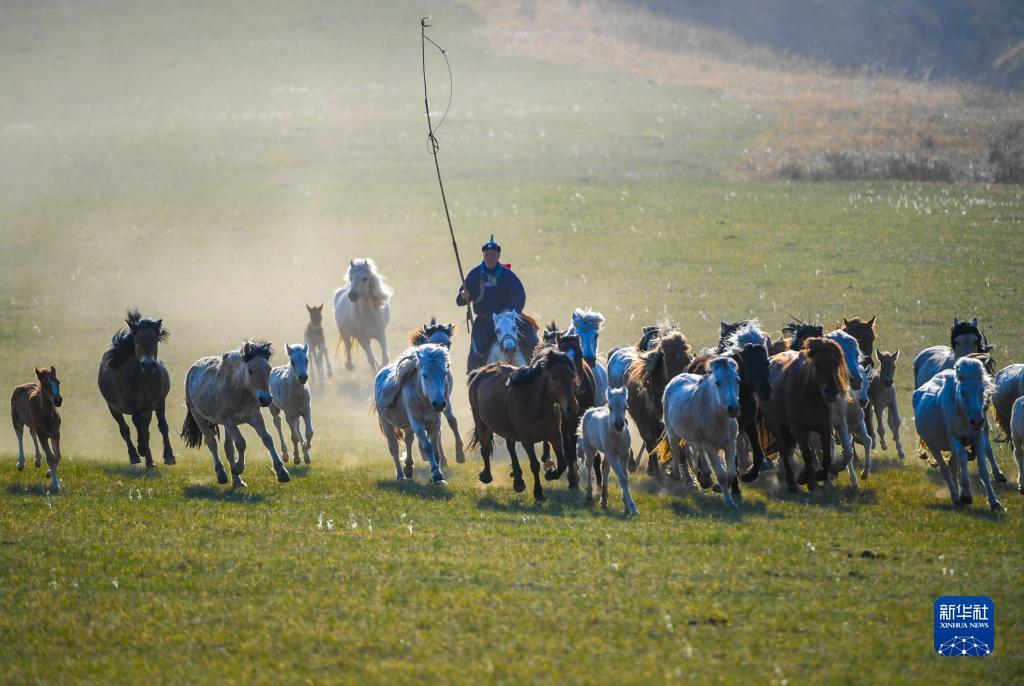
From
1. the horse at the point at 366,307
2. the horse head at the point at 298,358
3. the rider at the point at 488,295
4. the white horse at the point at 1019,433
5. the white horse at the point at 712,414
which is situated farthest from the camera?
the horse at the point at 366,307

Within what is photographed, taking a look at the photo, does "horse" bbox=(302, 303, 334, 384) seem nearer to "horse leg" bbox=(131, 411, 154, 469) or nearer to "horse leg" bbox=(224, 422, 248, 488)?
"horse leg" bbox=(131, 411, 154, 469)

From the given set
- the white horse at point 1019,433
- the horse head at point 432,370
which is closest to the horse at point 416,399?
the horse head at point 432,370

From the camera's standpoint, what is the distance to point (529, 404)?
49.5ft

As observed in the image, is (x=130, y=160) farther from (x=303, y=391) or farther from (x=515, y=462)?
(x=515, y=462)

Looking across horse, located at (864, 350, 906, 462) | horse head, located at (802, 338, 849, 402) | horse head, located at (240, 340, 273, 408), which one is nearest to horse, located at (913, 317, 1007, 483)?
horse, located at (864, 350, 906, 462)

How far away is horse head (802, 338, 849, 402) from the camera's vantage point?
570 inches

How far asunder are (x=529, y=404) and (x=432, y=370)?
1.69 meters

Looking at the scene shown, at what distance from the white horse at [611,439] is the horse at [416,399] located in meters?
2.28

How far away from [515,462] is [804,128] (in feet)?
152

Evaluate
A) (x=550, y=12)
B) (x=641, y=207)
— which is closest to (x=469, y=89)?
(x=550, y=12)

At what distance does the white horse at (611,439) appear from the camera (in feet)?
44.8

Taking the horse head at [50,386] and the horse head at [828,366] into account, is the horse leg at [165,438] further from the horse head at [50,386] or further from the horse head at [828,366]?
the horse head at [828,366]

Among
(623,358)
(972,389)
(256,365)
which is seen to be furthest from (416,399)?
(972,389)

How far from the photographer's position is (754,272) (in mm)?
35062
